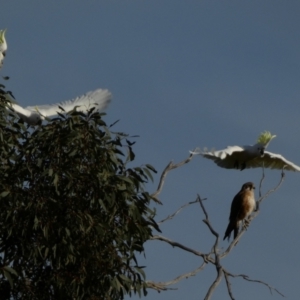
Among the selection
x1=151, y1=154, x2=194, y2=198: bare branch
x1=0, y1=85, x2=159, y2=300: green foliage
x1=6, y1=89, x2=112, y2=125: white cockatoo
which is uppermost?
x1=6, y1=89, x2=112, y2=125: white cockatoo

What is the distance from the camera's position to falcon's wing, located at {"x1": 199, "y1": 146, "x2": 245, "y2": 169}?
814cm

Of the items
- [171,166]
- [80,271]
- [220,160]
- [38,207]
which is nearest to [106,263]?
[80,271]

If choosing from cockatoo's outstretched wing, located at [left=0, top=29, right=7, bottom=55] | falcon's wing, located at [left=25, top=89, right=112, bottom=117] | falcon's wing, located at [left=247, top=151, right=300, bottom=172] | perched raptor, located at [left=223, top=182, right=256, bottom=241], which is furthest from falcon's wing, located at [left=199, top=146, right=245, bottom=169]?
cockatoo's outstretched wing, located at [left=0, top=29, right=7, bottom=55]

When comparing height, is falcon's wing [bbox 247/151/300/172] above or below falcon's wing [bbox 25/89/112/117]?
above

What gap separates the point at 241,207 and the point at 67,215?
9.52ft

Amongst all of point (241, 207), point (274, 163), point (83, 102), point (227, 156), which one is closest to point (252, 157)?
point (227, 156)

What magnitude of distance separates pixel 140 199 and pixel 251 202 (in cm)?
250

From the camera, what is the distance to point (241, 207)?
7.97 m

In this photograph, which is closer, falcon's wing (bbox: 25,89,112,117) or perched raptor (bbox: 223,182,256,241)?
perched raptor (bbox: 223,182,256,241)

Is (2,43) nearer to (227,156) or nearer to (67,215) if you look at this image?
(67,215)

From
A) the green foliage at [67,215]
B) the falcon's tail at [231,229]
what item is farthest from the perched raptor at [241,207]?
the green foliage at [67,215]

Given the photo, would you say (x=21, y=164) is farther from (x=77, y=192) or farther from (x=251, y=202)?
(x=251, y=202)

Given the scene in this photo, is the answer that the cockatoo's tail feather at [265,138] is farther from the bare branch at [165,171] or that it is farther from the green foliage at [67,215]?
the green foliage at [67,215]

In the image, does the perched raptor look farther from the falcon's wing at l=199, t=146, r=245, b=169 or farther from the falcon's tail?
the falcon's wing at l=199, t=146, r=245, b=169
